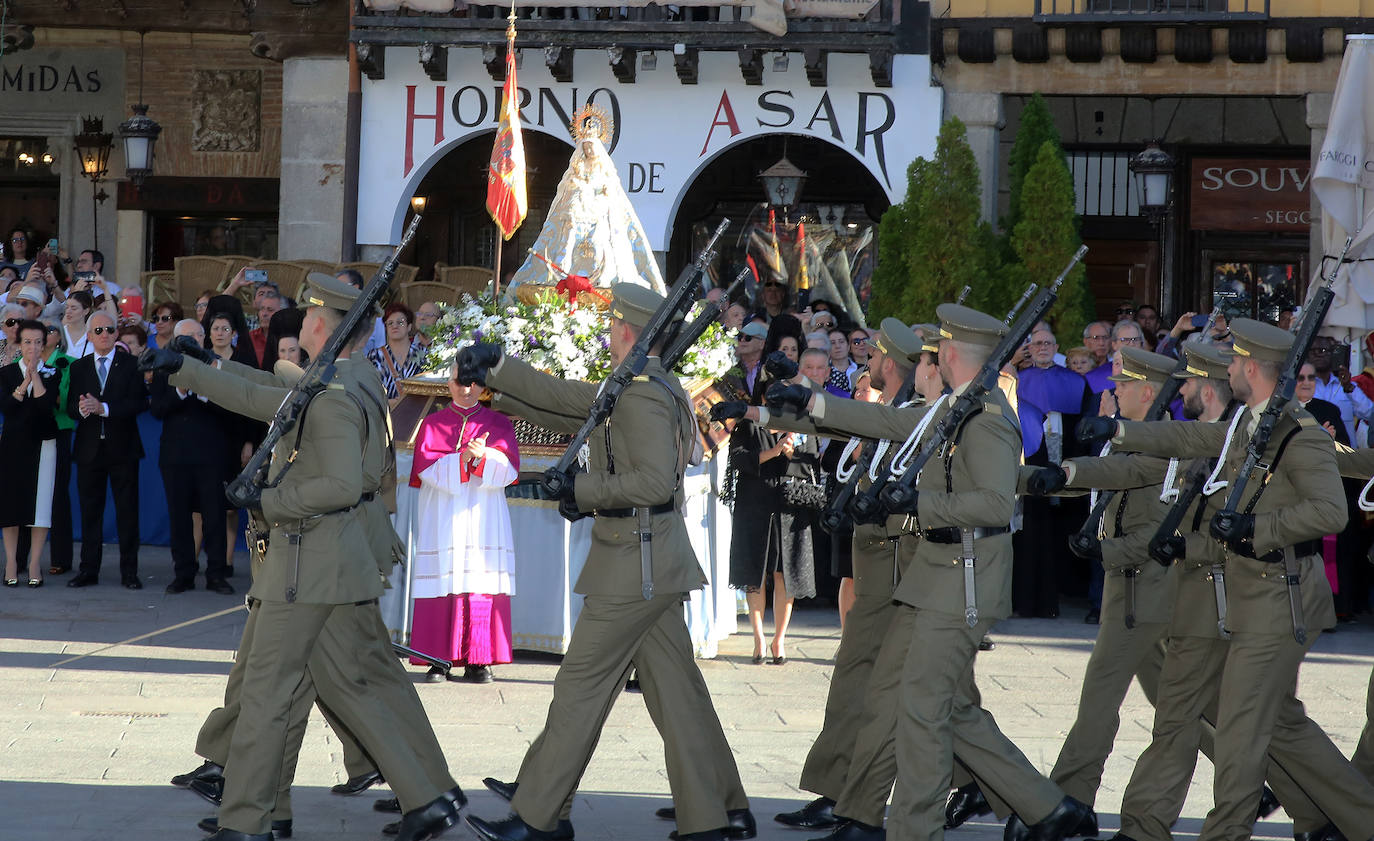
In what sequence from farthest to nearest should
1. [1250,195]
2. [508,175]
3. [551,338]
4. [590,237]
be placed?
[1250,195]
[508,175]
[590,237]
[551,338]

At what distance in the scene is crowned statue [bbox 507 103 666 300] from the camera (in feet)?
34.7

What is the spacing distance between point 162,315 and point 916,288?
20.0 feet

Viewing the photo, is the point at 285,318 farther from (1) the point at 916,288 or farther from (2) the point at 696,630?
(1) the point at 916,288

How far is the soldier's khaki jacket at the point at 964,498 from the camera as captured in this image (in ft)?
19.3

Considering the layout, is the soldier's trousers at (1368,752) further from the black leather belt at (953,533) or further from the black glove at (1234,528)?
the black leather belt at (953,533)

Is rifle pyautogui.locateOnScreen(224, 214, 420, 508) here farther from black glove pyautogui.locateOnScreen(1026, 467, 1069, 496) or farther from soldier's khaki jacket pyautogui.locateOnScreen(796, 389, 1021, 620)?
black glove pyautogui.locateOnScreen(1026, 467, 1069, 496)

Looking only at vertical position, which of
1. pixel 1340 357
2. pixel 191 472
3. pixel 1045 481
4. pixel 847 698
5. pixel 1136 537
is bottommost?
pixel 847 698

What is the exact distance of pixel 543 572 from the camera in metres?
9.77

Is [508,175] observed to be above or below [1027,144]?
below

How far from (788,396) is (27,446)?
769 centimetres

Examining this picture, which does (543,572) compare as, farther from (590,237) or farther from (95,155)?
(95,155)

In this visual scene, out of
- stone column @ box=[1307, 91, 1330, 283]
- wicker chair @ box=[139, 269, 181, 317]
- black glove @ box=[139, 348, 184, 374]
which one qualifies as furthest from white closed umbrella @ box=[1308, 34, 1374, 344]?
wicker chair @ box=[139, 269, 181, 317]

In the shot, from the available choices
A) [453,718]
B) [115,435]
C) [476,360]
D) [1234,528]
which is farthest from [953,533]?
[115,435]

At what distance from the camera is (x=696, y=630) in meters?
9.94
